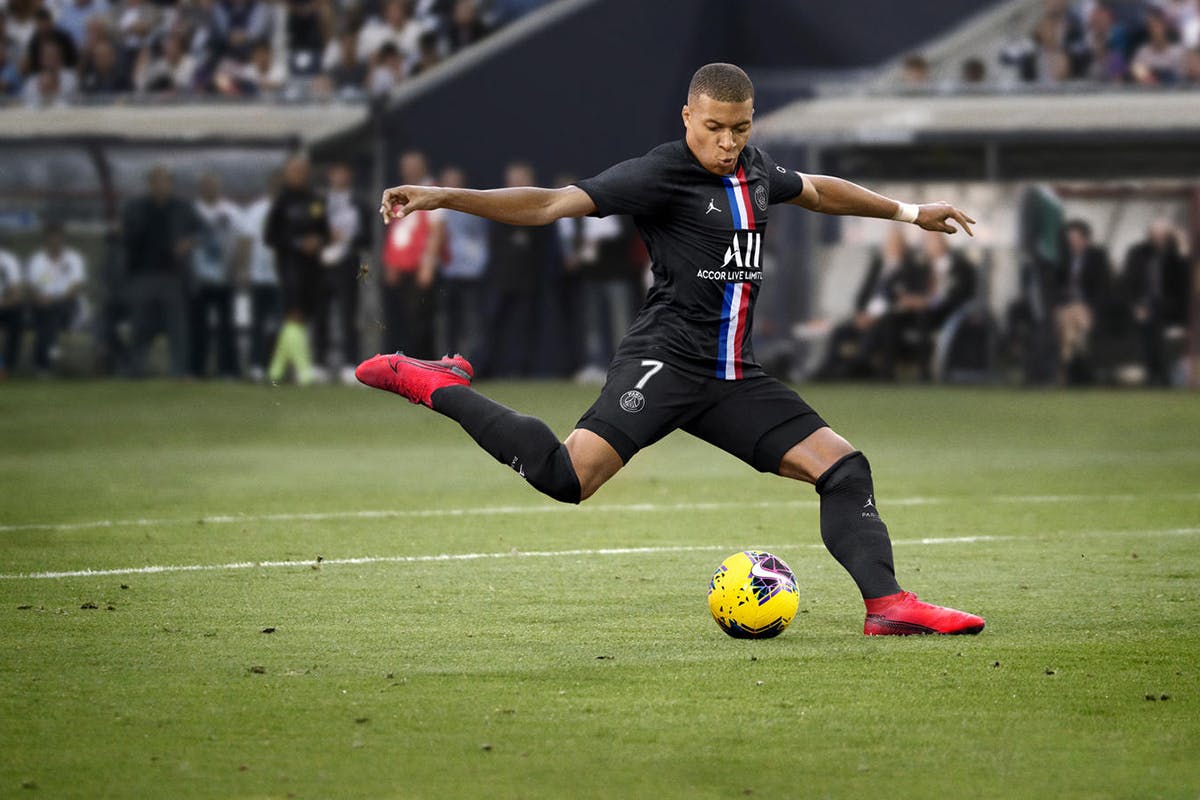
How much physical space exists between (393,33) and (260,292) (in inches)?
196

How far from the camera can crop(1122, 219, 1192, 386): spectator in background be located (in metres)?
21.7

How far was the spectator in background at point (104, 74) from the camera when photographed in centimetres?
2731

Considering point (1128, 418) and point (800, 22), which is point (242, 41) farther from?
point (1128, 418)

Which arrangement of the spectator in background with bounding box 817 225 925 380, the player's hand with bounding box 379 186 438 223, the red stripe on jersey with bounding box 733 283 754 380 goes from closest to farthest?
the player's hand with bounding box 379 186 438 223 → the red stripe on jersey with bounding box 733 283 754 380 → the spectator in background with bounding box 817 225 925 380

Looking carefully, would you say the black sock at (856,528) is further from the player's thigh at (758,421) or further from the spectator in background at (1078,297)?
the spectator in background at (1078,297)

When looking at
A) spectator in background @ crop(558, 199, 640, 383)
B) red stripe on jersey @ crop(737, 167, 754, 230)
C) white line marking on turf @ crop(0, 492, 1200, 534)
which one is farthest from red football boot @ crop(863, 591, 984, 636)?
spectator in background @ crop(558, 199, 640, 383)

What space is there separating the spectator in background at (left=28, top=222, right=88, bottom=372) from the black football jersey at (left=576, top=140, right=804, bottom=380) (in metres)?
17.2

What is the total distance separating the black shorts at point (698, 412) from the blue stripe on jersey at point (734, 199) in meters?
0.58

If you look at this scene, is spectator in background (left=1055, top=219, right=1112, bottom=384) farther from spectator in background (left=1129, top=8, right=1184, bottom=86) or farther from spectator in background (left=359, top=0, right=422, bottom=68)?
spectator in background (left=359, top=0, right=422, bottom=68)

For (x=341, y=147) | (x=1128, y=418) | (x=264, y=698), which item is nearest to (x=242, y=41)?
(x=341, y=147)

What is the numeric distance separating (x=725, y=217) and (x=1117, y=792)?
9.78 feet

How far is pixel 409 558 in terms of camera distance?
976 cm

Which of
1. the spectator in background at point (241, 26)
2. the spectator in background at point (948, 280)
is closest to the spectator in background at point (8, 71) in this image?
the spectator in background at point (241, 26)

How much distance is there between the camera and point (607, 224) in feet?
77.2
